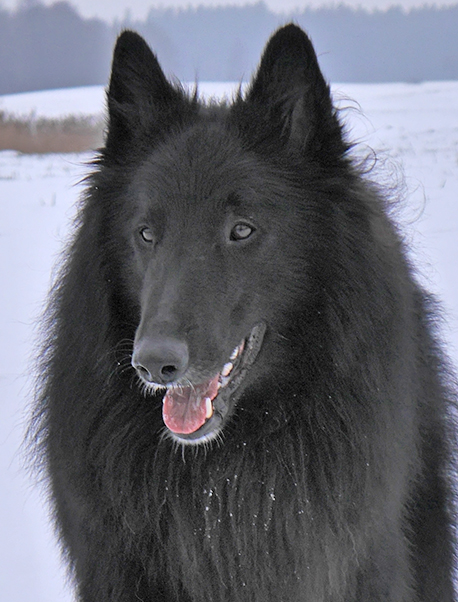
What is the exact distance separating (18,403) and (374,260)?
2997 mm

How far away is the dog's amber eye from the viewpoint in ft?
7.70

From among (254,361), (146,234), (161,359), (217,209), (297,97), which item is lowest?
(254,361)

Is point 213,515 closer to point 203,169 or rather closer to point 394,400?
point 394,400

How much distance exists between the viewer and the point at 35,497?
3992mm

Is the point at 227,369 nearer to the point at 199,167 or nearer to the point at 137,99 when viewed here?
the point at 199,167

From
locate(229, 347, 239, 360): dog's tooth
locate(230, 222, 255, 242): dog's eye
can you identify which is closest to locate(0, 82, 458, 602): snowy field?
locate(230, 222, 255, 242): dog's eye

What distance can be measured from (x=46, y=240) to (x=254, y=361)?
6.06m

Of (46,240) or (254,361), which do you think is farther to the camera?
(46,240)

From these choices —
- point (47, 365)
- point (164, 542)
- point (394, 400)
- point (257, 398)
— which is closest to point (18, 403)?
point (47, 365)

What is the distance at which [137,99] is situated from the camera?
263 cm

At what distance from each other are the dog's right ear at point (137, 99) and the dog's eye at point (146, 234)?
1.32 feet

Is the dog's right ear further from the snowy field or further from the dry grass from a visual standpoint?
the dry grass

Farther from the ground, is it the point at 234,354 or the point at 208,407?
the point at 234,354

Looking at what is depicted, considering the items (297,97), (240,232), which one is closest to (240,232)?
(240,232)
